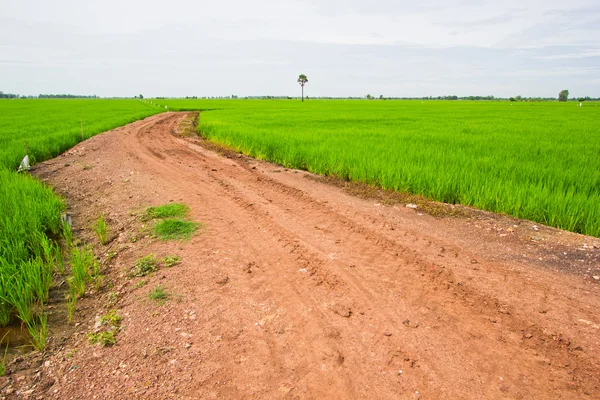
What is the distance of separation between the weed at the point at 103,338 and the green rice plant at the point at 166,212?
2.72 m

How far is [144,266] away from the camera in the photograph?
161 inches

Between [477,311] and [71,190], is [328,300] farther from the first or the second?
[71,190]

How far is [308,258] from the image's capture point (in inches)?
163

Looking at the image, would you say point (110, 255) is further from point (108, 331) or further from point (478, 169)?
point (478, 169)

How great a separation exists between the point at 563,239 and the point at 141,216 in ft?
20.0

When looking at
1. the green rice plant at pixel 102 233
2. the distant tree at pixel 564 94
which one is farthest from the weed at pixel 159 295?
the distant tree at pixel 564 94

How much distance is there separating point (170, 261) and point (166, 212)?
1765 millimetres

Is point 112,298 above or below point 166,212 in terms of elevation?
below

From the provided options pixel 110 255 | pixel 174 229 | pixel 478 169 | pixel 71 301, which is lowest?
pixel 71 301

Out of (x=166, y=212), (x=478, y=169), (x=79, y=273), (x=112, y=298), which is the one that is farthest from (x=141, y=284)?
(x=478, y=169)

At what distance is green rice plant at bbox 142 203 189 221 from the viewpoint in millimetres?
5648

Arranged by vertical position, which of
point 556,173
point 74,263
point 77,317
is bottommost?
point 77,317

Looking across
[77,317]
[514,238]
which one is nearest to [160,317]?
[77,317]

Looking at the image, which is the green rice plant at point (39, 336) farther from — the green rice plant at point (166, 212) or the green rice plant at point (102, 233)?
the green rice plant at point (166, 212)
